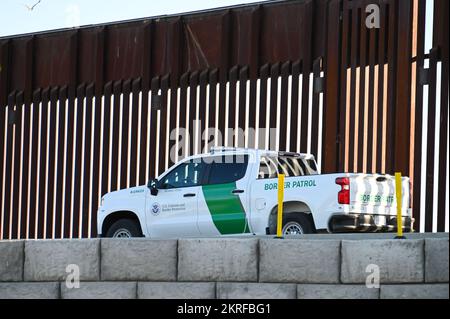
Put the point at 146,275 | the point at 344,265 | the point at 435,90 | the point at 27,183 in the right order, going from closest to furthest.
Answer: the point at 344,265 → the point at 146,275 → the point at 435,90 → the point at 27,183

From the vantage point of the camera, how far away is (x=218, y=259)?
13.0m

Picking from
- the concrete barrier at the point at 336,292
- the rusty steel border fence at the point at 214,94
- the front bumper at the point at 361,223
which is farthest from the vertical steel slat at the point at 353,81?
the concrete barrier at the point at 336,292

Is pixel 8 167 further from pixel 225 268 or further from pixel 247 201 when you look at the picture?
pixel 225 268

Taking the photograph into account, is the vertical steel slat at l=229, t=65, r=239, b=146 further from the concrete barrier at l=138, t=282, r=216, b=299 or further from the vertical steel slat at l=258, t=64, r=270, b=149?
the concrete barrier at l=138, t=282, r=216, b=299

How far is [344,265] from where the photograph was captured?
12.3 m

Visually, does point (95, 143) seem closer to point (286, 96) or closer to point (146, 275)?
point (286, 96)

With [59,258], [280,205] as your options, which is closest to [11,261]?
[59,258]

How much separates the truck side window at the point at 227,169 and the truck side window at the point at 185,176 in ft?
0.63

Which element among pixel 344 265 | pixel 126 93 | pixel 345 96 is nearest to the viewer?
pixel 344 265

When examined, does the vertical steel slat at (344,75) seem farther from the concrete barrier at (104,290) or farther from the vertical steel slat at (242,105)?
the concrete barrier at (104,290)

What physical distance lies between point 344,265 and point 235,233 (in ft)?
15.8

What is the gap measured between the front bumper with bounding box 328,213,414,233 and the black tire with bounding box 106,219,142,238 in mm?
3735
